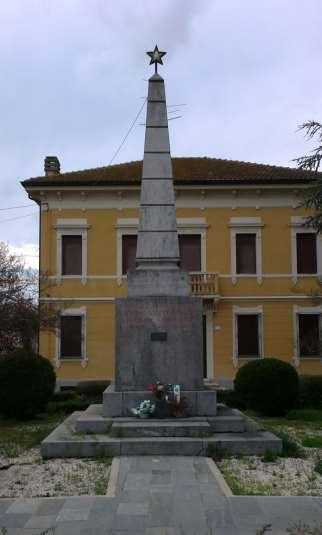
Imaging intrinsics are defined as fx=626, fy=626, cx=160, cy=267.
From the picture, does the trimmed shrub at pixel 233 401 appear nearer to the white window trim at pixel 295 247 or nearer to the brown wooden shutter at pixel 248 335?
the brown wooden shutter at pixel 248 335

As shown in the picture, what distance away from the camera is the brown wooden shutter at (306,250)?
27.0m

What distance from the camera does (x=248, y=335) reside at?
2648 cm

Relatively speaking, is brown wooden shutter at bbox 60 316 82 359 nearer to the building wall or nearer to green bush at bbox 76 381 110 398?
the building wall

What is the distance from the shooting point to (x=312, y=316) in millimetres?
26609

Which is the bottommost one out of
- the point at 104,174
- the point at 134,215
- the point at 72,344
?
the point at 72,344

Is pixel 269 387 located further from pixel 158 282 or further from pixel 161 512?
pixel 161 512

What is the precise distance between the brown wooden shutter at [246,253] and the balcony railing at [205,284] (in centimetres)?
164

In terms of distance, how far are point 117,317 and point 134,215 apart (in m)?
16.2

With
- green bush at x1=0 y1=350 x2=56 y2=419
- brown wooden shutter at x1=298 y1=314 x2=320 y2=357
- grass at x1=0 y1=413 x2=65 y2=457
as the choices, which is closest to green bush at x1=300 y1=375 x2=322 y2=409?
brown wooden shutter at x1=298 y1=314 x2=320 y2=357

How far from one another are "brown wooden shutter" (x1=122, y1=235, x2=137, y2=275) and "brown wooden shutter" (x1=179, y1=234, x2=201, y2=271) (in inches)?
80.5

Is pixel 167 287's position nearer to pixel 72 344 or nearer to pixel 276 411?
pixel 276 411

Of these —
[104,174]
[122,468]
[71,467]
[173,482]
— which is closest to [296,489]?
[173,482]

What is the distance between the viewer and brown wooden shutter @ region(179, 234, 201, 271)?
2695 centimetres

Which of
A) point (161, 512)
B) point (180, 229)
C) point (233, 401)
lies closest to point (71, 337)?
point (180, 229)
